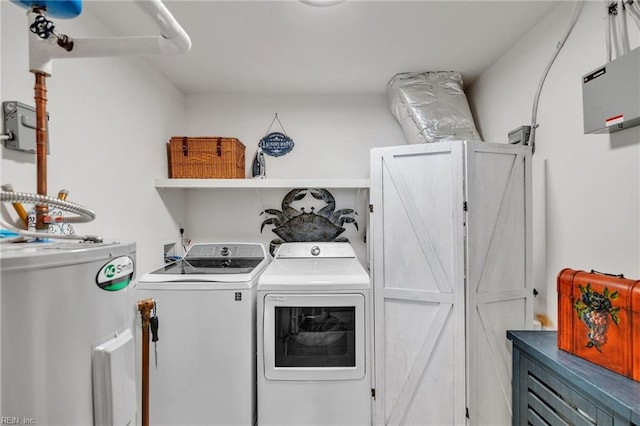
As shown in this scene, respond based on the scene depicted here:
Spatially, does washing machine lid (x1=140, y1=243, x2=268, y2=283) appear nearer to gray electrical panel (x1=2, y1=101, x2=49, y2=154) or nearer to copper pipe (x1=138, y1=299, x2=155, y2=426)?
copper pipe (x1=138, y1=299, x2=155, y2=426)

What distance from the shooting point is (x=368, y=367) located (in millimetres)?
1979

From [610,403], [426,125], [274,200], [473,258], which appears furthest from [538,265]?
[274,200]

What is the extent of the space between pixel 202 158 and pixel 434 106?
192cm

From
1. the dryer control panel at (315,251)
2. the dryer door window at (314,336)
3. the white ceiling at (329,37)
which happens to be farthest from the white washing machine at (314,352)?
the white ceiling at (329,37)

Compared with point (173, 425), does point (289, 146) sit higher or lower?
higher

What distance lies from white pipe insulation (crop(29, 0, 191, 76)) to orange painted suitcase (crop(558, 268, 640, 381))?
1841 mm

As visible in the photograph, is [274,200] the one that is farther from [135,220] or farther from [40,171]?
[40,171]

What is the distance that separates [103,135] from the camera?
180 cm

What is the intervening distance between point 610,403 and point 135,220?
2.56 meters

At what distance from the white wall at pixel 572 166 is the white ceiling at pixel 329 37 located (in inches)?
6.3

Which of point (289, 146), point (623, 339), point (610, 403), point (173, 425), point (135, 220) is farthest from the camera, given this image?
point (289, 146)

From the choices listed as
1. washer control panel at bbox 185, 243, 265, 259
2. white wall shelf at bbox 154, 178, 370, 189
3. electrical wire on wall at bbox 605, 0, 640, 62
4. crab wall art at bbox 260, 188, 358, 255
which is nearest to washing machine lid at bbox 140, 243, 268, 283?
washer control panel at bbox 185, 243, 265, 259

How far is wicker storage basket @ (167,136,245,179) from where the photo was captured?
98.7 inches

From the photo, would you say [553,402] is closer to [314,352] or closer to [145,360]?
[314,352]
